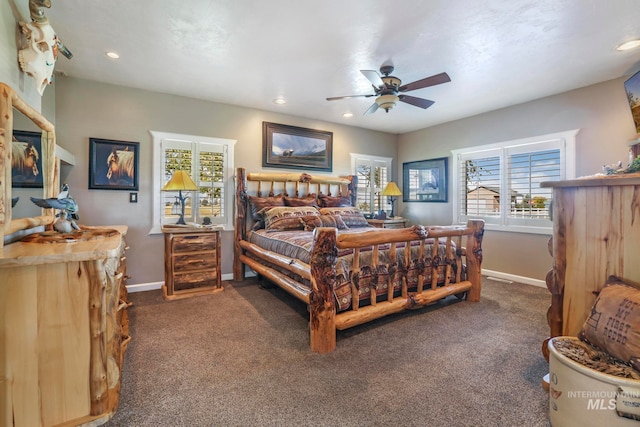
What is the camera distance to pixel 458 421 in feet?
4.90

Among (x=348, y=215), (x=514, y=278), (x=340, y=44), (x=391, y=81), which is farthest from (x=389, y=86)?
(x=514, y=278)

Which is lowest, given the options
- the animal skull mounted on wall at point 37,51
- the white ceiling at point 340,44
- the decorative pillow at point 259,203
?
the decorative pillow at point 259,203

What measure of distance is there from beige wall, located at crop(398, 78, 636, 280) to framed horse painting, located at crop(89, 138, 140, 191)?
4828 mm

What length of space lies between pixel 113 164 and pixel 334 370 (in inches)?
139

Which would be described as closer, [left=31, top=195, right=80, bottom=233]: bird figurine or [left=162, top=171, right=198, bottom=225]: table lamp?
[left=31, top=195, right=80, bottom=233]: bird figurine

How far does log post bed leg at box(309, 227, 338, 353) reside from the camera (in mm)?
2150

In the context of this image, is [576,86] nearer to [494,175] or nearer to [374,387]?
[494,175]

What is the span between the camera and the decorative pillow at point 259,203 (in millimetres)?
4137

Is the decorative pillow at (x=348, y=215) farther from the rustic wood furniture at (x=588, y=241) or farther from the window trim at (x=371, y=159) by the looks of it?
the rustic wood furniture at (x=588, y=241)

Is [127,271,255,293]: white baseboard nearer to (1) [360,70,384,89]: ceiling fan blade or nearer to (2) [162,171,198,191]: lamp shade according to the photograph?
(2) [162,171,198,191]: lamp shade

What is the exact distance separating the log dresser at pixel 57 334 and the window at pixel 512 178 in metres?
4.72

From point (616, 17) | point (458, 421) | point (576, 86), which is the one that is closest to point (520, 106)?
point (576, 86)

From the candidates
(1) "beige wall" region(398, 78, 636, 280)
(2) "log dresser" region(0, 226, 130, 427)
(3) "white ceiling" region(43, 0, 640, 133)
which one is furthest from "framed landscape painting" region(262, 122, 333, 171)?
(2) "log dresser" region(0, 226, 130, 427)

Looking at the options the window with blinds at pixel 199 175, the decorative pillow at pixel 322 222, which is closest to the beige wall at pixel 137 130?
the window with blinds at pixel 199 175
